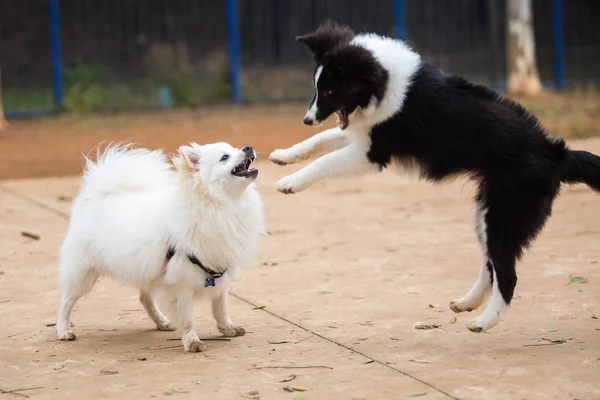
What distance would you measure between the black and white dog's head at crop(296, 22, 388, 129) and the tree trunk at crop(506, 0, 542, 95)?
15.4 m

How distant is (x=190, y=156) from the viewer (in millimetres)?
5527

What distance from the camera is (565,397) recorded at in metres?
4.33

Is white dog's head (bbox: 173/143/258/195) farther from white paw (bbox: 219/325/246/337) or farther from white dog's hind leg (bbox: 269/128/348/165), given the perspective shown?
white paw (bbox: 219/325/246/337)

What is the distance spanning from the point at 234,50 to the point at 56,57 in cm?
355

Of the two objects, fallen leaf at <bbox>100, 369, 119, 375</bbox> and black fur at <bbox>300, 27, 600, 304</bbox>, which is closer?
fallen leaf at <bbox>100, 369, 119, 375</bbox>

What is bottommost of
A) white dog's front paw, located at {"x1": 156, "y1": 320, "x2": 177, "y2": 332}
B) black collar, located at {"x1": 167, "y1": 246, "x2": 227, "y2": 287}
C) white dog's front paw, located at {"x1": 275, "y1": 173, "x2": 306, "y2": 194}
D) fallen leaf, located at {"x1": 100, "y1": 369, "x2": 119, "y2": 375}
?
white dog's front paw, located at {"x1": 156, "y1": 320, "x2": 177, "y2": 332}

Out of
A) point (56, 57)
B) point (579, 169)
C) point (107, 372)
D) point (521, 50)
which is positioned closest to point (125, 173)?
point (107, 372)

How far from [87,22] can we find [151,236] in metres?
15.0

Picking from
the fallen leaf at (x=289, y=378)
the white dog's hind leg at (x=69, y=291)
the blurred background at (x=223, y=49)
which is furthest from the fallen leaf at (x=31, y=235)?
the blurred background at (x=223, y=49)

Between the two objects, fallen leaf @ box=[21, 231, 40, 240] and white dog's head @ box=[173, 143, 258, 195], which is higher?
white dog's head @ box=[173, 143, 258, 195]

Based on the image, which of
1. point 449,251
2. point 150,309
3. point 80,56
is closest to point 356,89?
point 150,309

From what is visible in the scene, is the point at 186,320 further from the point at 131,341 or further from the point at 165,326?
the point at 165,326

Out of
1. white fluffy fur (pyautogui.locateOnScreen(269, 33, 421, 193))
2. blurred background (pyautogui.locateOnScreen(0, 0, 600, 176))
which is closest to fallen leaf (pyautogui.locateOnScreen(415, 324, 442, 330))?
white fluffy fur (pyautogui.locateOnScreen(269, 33, 421, 193))

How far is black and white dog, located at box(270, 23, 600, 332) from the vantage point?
5.32 metres
